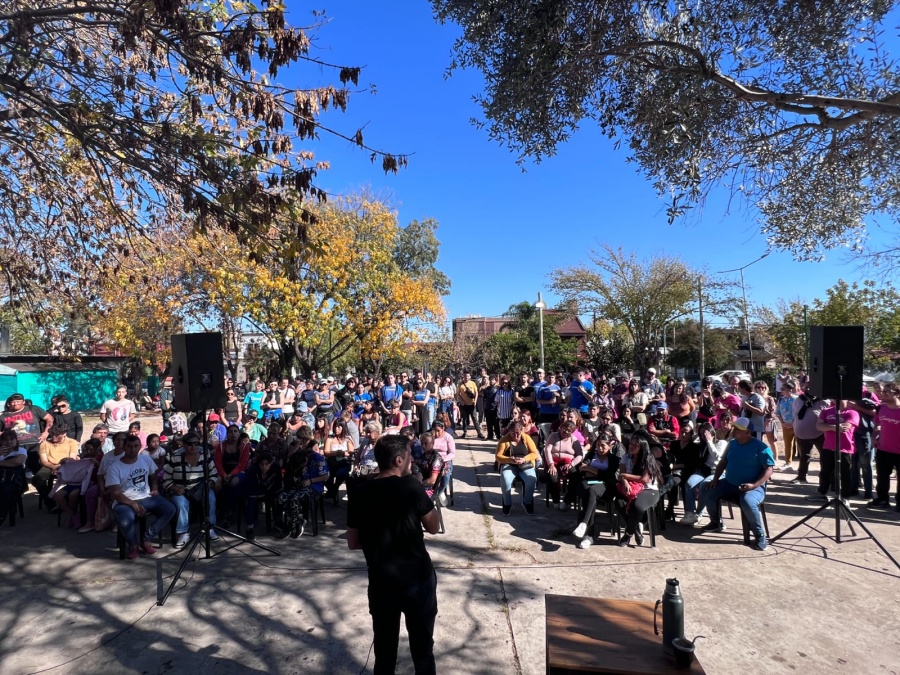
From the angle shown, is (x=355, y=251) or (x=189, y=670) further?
(x=355, y=251)

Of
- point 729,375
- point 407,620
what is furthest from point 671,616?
point 729,375

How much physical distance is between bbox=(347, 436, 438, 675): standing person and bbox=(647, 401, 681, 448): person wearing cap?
5.22 meters

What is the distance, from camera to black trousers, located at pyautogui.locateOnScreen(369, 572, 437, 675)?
2.72m

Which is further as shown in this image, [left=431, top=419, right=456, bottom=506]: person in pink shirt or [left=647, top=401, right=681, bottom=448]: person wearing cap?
[left=647, top=401, right=681, bottom=448]: person wearing cap

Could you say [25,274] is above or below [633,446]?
above

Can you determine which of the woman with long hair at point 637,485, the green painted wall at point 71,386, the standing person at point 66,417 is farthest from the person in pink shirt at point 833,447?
the green painted wall at point 71,386

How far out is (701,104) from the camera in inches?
228

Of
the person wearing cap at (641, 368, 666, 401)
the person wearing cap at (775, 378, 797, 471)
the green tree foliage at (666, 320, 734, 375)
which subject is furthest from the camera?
the green tree foliage at (666, 320, 734, 375)

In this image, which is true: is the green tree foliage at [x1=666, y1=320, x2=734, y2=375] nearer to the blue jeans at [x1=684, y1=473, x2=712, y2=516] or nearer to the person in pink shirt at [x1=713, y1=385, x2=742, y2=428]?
the person in pink shirt at [x1=713, y1=385, x2=742, y2=428]

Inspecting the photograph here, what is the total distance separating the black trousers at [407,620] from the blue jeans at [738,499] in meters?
4.10

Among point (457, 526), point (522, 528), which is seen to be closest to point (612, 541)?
point (522, 528)

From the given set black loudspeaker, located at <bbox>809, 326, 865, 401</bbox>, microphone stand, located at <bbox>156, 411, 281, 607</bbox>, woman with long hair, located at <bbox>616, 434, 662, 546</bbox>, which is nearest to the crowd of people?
woman with long hair, located at <bbox>616, 434, 662, 546</bbox>

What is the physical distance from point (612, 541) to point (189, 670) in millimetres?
4184

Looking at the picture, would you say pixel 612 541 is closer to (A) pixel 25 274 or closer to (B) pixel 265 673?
(B) pixel 265 673
